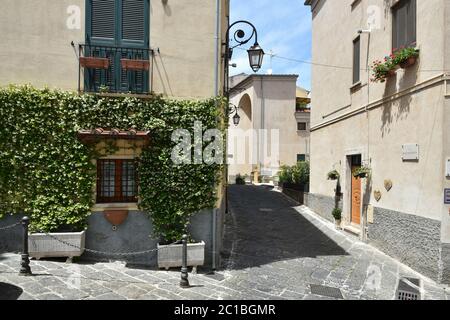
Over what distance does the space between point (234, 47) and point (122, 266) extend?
245 inches

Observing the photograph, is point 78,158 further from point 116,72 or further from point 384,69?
point 384,69

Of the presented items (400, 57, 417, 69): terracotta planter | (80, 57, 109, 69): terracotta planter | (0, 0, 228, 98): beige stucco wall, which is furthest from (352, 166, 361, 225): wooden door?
(80, 57, 109, 69): terracotta planter

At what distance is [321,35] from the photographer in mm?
15273

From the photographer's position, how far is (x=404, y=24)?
29.3 feet

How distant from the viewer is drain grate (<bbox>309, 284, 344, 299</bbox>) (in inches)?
257

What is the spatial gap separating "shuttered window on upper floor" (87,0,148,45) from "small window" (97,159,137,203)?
2.76m

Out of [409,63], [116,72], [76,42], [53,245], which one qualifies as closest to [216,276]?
[53,245]

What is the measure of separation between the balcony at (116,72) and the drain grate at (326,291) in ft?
18.3

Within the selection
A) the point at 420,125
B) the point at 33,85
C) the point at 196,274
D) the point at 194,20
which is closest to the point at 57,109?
the point at 33,85

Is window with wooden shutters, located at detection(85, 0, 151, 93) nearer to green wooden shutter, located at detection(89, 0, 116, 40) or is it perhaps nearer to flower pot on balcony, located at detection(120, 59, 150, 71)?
green wooden shutter, located at detection(89, 0, 116, 40)

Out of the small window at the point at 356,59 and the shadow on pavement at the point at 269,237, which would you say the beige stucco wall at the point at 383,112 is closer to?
the small window at the point at 356,59

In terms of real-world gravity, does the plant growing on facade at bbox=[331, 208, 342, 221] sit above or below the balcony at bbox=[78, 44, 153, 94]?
below
